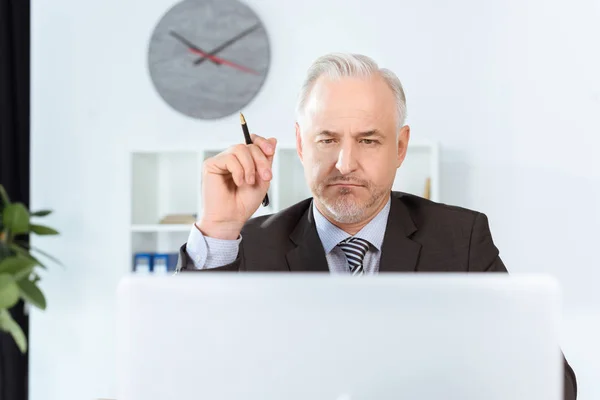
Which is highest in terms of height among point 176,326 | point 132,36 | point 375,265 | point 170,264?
point 132,36

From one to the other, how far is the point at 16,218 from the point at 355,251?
1743 mm

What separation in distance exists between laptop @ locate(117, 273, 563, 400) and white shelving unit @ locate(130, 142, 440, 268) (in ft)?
8.60

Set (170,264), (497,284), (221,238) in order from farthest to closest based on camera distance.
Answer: (170,264), (221,238), (497,284)

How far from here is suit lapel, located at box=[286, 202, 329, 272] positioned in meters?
1.84

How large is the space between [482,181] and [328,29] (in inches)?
40.3

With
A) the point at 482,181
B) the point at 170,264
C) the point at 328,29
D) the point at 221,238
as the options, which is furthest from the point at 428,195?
the point at 221,238

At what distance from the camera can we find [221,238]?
1586mm

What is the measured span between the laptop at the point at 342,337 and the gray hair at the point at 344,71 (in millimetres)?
1343

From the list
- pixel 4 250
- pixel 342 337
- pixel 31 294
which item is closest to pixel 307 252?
pixel 342 337

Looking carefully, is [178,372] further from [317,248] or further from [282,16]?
[282,16]

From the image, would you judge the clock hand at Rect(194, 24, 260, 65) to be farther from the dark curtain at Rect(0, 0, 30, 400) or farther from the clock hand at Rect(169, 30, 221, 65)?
the dark curtain at Rect(0, 0, 30, 400)

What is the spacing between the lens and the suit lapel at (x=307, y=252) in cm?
184

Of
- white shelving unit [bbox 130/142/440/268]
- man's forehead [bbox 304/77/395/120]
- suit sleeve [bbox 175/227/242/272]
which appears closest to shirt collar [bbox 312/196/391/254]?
man's forehead [bbox 304/77/395/120]

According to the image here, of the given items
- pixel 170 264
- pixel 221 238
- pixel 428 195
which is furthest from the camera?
pixel 170 264
